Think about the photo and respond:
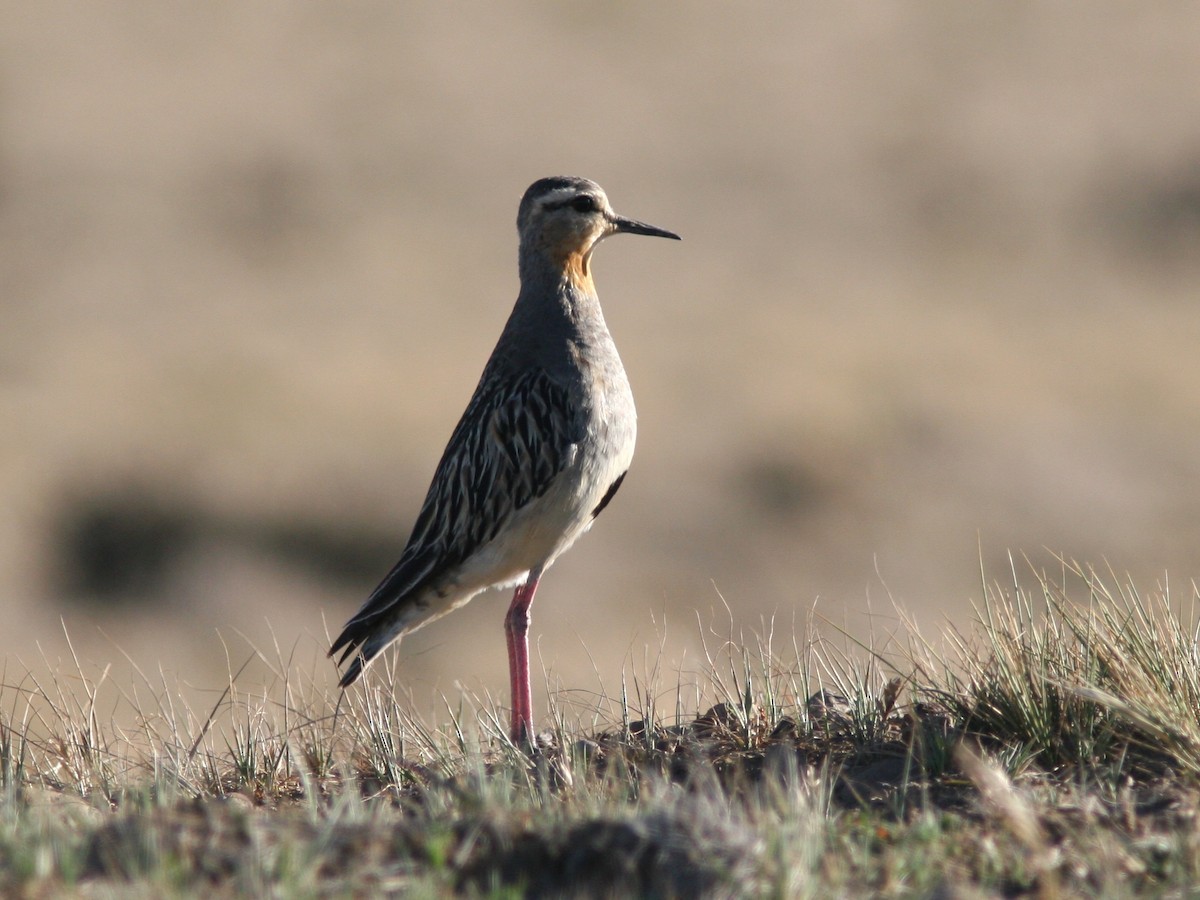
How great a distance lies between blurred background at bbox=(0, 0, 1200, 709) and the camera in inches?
760

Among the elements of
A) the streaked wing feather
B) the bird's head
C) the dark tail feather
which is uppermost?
the bird's head

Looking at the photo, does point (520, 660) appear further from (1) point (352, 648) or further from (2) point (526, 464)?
(2) point (526, 464)

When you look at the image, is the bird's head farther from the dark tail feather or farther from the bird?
the dark tail feather

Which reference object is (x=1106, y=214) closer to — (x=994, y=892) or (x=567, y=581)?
(x=567, y=581)

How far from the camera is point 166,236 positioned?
3397cm

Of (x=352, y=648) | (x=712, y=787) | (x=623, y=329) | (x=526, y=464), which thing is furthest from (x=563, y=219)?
(x=623, y=329)

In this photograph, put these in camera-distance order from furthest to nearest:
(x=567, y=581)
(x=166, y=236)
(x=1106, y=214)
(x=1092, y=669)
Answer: (x=1106, y=214)
(x=166, y=236)
(x=567, y=581)
(x=1092, y=669)

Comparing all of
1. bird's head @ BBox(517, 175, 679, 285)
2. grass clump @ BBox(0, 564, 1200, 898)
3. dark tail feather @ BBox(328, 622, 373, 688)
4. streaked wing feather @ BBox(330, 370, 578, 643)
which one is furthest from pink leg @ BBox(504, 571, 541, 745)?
bird's head @ BBox(517, 175, 679, 285)

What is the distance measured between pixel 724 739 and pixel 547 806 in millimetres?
1580

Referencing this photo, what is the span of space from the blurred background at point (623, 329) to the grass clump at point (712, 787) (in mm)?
2411

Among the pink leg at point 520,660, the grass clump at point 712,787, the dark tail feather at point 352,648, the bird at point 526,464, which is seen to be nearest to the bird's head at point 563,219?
the bird at point 526,464

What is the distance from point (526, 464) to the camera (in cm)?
714

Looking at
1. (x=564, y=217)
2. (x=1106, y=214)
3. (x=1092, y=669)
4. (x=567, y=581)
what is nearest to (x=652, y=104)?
(x=1106, y=214)

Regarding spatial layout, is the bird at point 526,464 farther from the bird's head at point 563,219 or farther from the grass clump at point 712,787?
the grass clump at point 712,787
